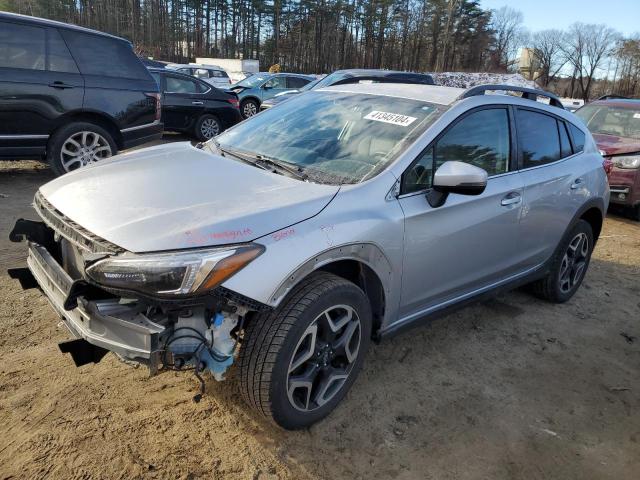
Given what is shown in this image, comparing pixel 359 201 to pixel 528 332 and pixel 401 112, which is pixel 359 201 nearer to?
pixel 401 112

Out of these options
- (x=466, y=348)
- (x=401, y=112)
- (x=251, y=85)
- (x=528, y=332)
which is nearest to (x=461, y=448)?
(x=466, y=348)

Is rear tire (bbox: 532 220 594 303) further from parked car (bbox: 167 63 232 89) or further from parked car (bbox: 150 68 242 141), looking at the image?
parked car (bbox: 167 63 232 89)

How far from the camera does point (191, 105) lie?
11133 millimetres

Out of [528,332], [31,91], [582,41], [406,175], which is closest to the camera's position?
[406,175]

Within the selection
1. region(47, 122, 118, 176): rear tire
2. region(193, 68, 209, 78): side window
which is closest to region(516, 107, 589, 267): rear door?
region(47, 122, 118, 176): rear tire

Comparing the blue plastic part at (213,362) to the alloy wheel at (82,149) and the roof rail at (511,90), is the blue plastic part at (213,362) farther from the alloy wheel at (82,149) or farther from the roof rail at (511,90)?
the alloy wheel at (82,149)

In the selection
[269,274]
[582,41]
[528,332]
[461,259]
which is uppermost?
[582,41]

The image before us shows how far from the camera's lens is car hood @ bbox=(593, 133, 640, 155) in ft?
26.0

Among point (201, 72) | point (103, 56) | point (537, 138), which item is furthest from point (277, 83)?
point (537, 138)

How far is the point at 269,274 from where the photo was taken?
218 cm

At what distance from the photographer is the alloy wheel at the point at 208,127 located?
37.4ft

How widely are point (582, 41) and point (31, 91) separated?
7865 cm

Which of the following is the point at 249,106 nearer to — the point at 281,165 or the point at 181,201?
the point at 281,165

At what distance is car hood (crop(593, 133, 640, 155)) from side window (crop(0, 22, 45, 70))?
8.19 meters
